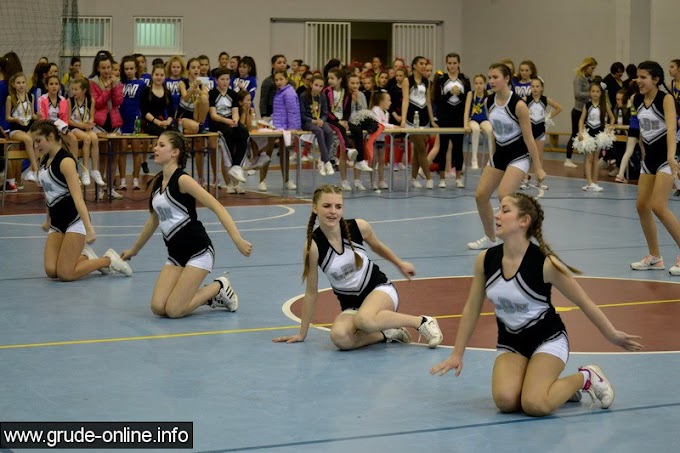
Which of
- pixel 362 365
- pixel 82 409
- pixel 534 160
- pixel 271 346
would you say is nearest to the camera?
pixel 82 409

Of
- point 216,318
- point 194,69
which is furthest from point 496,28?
point 216,318

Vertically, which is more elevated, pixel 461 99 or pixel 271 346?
pixel 461 99

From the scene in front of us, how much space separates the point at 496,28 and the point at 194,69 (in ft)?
46.4

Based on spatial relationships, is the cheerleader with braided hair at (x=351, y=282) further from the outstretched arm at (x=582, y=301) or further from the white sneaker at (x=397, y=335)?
the outstretched arm at (x=582, y=301)

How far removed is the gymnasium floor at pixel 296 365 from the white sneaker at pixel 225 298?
3.3 inches

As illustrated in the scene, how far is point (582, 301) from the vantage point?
5.48 m

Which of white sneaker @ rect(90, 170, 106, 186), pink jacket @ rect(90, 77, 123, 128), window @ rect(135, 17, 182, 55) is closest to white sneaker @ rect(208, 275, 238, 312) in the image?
white sneaker @ rect(90, 170, 106, 186)

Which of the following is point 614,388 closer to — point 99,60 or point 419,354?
point 419,354

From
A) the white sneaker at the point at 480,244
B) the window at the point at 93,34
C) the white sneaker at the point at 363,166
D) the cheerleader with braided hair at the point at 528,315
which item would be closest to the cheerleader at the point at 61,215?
the white sneaker at the point at 480,244

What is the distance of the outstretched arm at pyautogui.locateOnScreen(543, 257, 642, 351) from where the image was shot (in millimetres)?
5398

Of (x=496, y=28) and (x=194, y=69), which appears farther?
(x=496, y=28)

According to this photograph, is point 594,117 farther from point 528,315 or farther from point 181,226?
point 528,315

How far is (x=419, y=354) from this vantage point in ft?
22.9

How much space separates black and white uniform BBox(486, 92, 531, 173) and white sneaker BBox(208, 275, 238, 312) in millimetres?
3599
